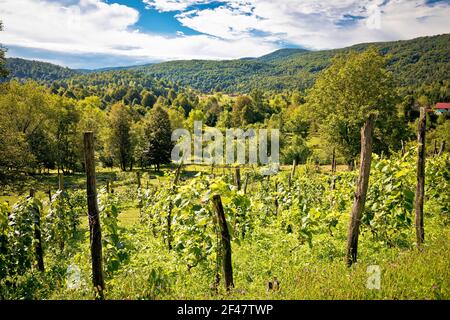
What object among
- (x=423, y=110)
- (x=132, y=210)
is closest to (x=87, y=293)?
(x=423, y=110)

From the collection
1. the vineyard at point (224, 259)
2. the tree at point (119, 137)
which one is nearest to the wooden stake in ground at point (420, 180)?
the vineyard at point (224, 259)

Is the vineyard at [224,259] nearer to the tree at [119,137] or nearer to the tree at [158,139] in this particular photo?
the tree at [158,139]

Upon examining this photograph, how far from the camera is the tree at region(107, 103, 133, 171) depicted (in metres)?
43.7

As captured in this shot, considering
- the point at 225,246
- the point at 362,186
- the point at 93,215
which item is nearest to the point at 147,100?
the point at 362,186

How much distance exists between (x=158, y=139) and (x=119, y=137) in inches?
209

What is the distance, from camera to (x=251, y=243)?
7992 mm

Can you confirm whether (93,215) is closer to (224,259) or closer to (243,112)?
(224,259)

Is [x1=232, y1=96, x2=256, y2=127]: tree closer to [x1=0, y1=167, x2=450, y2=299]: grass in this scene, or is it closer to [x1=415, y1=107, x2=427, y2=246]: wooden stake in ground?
[x1=415, y1=107, x2=427, y2=246]: wooden stake in ground

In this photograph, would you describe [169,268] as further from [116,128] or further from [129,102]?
[129,102]

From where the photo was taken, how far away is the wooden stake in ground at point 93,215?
434 centimetres

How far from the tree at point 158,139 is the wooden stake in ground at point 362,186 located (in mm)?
40507

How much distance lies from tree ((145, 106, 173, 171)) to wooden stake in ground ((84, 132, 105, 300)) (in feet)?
133

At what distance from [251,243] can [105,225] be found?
12.5 feet

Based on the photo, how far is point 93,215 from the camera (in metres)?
4.47
